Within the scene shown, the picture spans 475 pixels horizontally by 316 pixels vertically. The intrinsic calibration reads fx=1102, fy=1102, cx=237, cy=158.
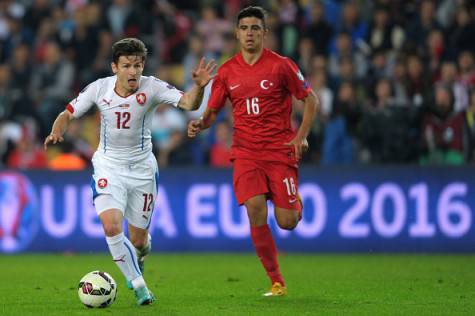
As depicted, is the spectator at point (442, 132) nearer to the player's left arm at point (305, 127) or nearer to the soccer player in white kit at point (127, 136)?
the player's left arm at point (305, 127)

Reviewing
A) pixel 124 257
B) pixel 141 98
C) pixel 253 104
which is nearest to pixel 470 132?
pixel 253 104

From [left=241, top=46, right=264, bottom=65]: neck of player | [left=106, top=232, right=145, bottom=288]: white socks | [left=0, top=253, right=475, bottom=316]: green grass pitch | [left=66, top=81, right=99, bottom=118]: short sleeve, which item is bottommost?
[left=0, top=253, right=475, bottom=316]: green grass pitch

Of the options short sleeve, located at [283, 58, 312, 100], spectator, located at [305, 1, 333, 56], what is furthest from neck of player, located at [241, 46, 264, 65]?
spectator, located at [305, 1, 333, 56]

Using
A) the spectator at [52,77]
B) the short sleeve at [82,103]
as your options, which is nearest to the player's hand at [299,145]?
the short sleeve at [82,103]

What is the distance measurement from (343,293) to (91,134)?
374 inches

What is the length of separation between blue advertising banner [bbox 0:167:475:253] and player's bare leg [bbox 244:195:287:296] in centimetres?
604

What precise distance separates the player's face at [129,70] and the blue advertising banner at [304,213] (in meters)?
6.71

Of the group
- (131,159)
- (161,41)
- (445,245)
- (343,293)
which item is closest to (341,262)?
(445,245)

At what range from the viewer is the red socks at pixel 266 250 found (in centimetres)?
1036

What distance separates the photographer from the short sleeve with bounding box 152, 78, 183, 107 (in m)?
10.1

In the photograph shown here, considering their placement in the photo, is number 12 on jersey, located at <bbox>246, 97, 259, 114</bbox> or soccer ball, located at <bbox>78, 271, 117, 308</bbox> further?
number 12 on jersey, located at <bbox>246, 97, 259, 114</bbox>

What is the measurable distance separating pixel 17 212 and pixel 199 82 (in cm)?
784

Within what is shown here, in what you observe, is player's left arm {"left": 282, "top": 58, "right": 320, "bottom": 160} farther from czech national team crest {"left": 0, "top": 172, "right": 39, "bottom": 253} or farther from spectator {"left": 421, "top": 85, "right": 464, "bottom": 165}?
czech national team crest {"left": 0, "top": 172, "right": 39, "bottom": 253}

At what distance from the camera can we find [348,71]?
58.5 ft
